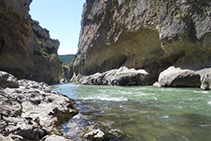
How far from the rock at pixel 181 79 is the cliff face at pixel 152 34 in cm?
98

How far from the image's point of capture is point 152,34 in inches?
652

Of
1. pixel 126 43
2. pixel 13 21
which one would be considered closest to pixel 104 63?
pixel 126 43

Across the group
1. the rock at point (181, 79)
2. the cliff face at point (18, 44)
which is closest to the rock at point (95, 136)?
the rock at point (181, 79)

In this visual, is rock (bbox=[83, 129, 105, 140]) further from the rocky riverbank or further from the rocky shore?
the rocky shore

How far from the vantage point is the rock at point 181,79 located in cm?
1184

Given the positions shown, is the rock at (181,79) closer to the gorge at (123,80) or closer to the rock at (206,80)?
the gorge at (123,80)

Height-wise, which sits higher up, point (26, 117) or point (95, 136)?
point (26, 117)

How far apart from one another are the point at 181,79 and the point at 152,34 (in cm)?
668

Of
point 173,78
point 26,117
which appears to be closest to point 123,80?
point 173,78

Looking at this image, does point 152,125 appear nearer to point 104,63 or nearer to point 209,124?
point 209,124

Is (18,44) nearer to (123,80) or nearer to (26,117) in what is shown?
(123,80)

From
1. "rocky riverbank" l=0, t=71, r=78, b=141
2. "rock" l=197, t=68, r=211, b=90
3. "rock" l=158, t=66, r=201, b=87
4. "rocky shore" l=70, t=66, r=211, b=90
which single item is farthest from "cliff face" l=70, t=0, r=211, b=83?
"rocky riverbank" l=0, t=71, r=78, b=141

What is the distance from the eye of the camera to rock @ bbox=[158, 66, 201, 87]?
11.8m

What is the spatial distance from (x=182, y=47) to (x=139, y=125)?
40.3 feet
